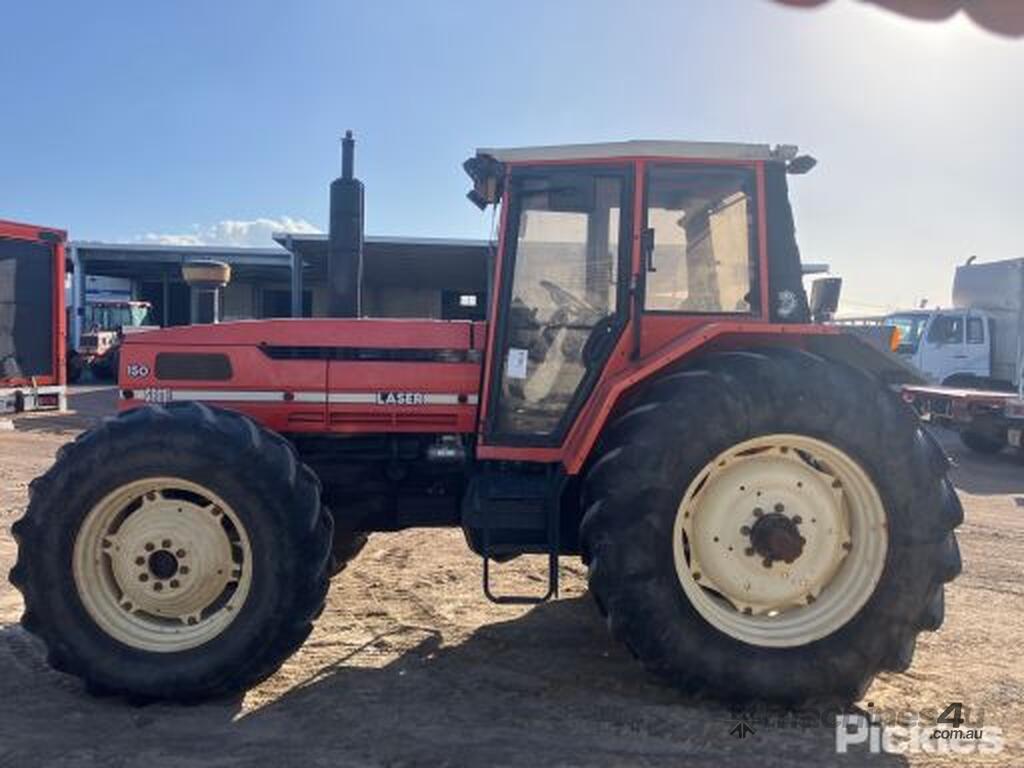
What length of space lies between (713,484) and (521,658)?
51.0 inches

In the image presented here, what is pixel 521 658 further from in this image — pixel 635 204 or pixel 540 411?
pixel 635 204

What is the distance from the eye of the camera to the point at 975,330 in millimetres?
15695

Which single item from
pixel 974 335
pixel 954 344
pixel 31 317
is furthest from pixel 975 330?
pixel 31 317

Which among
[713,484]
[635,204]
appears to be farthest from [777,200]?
[713,484]

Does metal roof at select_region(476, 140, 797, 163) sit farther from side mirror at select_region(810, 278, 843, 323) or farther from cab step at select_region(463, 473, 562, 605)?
cab step at select_region(463, 473, 562, 605)

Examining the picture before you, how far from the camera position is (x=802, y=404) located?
3.66 meters

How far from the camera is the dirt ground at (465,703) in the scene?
329 cm

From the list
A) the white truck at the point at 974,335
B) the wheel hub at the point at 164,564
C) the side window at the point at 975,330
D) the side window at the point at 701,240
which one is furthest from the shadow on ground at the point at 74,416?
the side window at the point at 975,330

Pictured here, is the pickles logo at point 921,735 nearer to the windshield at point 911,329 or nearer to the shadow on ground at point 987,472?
the shadow on ground at point 987,472

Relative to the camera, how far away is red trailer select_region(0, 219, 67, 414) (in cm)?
1301

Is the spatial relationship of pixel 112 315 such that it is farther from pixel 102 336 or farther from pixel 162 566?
pixel 162 566

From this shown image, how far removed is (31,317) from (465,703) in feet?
40.6

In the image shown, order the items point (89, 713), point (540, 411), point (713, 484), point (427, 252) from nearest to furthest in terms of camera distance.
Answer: point (89, 713) < point (713, 484) < point (540, 411) < point (427, 252)

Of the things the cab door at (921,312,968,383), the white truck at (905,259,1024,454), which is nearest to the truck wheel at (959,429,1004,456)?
the white truck at (905,259,1024,454)
